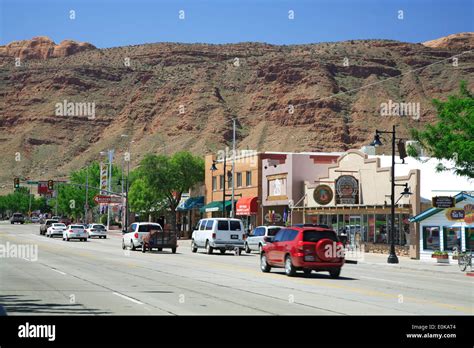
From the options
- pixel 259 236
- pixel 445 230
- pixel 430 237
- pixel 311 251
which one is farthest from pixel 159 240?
pixel 311 251

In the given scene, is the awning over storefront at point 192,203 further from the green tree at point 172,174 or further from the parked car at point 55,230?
the parked car at point 55,230

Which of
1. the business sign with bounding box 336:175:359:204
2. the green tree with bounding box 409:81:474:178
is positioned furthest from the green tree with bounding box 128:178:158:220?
the green tree with bounding box 409:81:474:178

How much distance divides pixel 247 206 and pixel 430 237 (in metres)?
25.1

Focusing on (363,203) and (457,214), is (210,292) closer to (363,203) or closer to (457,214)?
(457,214)

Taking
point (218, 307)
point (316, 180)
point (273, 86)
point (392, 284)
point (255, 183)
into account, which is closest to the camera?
point (218, 307)

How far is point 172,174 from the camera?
82188 millimetres

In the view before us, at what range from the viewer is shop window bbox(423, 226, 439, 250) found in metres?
43.4

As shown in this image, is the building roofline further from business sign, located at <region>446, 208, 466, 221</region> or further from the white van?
the white van

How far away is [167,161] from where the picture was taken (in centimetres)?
8394

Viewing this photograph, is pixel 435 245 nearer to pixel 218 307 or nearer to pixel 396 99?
pixel 218 307

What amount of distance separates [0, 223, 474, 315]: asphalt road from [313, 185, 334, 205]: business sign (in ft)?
82.4

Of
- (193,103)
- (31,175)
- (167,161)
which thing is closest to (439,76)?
(193,103)

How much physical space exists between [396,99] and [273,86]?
3548cm

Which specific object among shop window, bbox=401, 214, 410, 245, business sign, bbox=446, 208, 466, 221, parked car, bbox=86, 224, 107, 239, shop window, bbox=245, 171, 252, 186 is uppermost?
shop window, bbox=245, 171, 252, 186
